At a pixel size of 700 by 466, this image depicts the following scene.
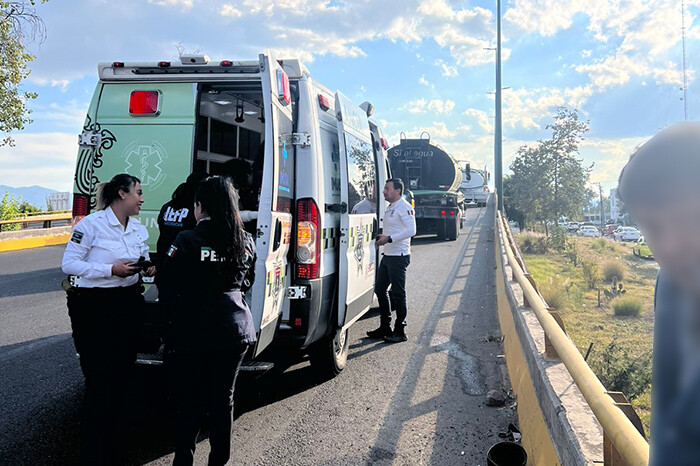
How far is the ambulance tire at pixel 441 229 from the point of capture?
17531 millimetres

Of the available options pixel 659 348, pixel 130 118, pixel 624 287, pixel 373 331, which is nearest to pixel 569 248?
pixel 624 287

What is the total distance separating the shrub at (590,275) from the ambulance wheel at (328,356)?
10.1 meters

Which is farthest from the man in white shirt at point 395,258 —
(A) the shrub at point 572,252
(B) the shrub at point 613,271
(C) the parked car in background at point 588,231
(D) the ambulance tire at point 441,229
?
(C) the parked car in background at point 588,231

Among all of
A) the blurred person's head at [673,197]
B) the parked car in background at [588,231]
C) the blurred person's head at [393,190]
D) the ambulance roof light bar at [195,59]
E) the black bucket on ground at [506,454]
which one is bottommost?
the black bucket on ground at [506,454]

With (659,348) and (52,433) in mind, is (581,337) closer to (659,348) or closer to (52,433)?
(52,433)

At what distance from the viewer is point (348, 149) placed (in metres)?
4.80

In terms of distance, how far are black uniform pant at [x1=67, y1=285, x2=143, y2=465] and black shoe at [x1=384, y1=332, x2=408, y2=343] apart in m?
3.58

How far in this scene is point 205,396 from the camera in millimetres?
2980

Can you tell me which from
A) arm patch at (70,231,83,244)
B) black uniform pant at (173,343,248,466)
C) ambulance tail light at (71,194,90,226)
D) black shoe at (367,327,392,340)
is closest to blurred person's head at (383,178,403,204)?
black shoe at (367,327,392,340)

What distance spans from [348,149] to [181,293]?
2.40 meters

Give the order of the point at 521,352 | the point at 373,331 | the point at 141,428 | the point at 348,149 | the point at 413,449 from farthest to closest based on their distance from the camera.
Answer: the point at 373,331 → the point at 348,149 → the point at 521,352 → the point at 141,428 → the point at 413,449

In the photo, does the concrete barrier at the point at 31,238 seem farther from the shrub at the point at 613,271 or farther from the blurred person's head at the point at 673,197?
the blurred person's head at the point at 673,197

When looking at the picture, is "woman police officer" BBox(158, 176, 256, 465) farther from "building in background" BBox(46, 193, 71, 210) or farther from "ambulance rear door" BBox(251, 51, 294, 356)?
"building in background" BBox(46, 193, 71, 210)

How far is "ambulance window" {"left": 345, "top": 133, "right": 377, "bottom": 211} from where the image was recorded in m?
4.91
